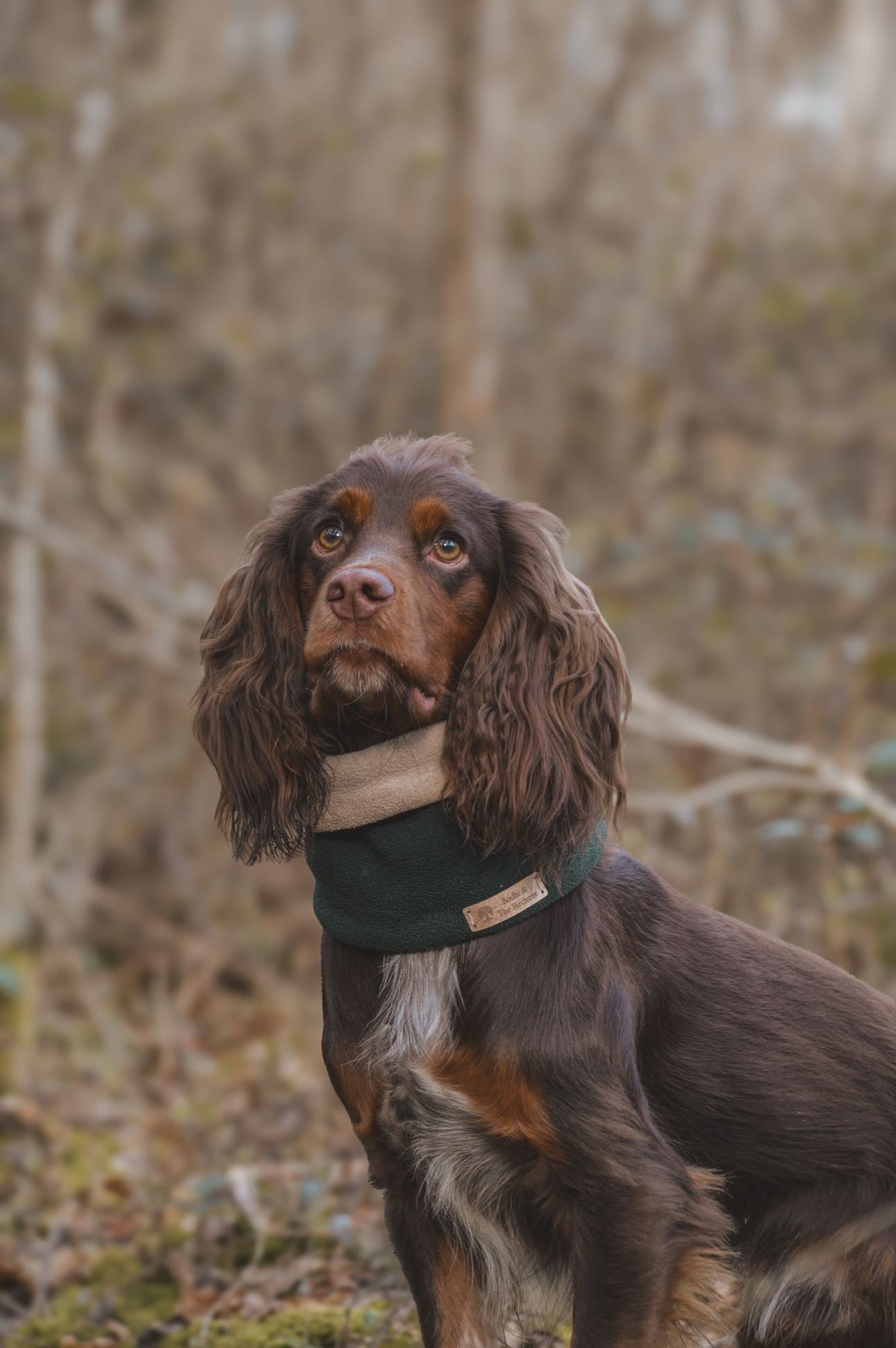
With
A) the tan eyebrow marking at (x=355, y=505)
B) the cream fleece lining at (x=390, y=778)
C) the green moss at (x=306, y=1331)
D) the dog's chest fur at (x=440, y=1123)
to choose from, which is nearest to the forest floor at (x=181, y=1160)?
the green moss at (x=306, y=1331)

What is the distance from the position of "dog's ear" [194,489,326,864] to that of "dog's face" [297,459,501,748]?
0.05 meters

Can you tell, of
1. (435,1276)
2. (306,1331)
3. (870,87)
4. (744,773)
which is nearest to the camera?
(435,1276)

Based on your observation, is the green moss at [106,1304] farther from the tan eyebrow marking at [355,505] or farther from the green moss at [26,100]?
the green moss at [26,100]

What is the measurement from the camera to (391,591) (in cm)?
274

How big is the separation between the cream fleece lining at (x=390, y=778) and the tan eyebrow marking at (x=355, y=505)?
1.44 ft

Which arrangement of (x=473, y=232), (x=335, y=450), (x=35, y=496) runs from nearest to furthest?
(x=35, y=496) < (x=473, y=232) < (x=335, y=450)

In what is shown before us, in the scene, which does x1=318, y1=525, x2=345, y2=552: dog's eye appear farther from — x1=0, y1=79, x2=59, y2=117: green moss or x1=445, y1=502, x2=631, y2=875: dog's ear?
x1=0, y1=79, x2=59, y2=117: green moss

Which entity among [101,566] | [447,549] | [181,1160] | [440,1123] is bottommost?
[181,1160]

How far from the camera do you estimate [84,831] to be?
29.2 ft

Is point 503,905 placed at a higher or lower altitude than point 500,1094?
higher

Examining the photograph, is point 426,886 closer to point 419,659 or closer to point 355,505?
point 419,659

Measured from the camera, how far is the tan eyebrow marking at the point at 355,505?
9.66ft

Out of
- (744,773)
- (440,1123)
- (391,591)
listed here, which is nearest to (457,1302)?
(440,1123)

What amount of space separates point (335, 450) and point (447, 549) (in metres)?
9.62
